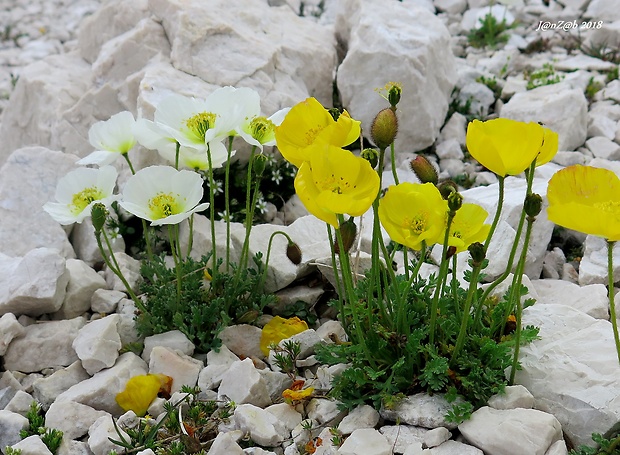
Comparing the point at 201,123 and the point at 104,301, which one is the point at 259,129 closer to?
the point at 201,123

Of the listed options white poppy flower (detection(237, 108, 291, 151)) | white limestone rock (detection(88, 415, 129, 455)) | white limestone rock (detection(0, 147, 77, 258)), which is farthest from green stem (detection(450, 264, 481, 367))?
white limestone rock (detection(0, 147, 77, 258))

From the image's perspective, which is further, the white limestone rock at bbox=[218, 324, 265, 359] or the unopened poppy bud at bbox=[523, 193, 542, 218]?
the white limestone rock at bbox=[218, 324, 265, 359]

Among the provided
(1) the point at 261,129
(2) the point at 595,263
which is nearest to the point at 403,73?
(2) the point at 595,263

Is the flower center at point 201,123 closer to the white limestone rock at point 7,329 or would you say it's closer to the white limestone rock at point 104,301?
the white limestone rock at point 104,301

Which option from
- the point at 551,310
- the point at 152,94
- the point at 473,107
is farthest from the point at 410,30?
the point at 551,310

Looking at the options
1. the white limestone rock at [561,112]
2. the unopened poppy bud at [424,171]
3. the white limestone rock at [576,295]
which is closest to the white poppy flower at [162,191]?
the unopened poppy bud at [424,171]

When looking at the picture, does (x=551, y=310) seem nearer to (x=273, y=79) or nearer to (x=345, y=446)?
(x=345, y=446)

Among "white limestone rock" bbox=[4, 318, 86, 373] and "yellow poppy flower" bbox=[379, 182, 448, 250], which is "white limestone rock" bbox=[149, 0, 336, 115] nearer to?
"white limestone rock" bbox=[4, 318, 86, 373]
